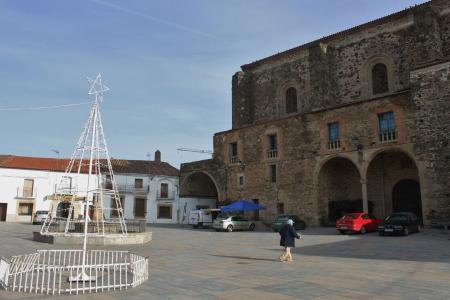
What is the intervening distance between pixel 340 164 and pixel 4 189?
30125 mm

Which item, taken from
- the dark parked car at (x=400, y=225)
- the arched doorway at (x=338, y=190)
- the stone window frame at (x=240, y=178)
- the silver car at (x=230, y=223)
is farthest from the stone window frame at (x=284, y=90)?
the dark parked car at (x=400, y=225)

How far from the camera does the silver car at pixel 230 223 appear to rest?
88.6 ft

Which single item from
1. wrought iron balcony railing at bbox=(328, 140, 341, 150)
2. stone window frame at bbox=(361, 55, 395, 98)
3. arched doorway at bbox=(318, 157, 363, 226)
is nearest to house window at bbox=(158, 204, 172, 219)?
arched doorway at bbox=(318, 157, 363, 226)

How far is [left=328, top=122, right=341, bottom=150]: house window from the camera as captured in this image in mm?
26438

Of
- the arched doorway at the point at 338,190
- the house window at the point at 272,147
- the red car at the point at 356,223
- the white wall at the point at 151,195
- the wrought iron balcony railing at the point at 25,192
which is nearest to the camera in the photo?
the red car at the point at 356,223

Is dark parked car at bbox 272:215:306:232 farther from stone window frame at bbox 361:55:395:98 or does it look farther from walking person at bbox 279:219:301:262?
walking person at bbox 279:219:301:262

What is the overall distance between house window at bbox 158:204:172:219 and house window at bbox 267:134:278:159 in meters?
15.0

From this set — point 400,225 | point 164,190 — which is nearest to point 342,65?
point 400,225

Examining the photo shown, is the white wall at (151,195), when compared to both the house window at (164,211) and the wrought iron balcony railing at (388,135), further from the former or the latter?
the wrought iron balcony railing at (388,135)

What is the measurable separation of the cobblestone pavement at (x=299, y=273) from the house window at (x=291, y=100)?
18.4 metres

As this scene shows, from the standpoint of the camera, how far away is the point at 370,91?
94.5 feet

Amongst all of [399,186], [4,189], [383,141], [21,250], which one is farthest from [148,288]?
[4,189]

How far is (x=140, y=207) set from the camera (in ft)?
134

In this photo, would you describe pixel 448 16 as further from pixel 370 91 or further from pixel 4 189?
pixel 4 189
